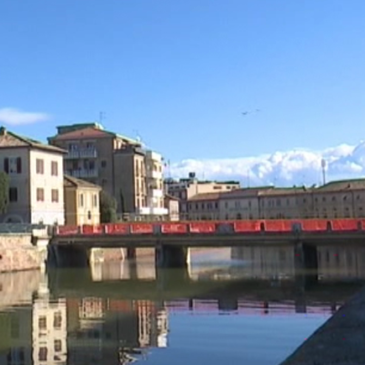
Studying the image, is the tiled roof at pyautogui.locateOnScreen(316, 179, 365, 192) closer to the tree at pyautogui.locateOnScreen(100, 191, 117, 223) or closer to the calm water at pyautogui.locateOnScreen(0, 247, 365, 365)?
the tree at pyautogui.locateOnScreen(100, 191, 117, 223)

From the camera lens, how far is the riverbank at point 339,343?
1158 cm

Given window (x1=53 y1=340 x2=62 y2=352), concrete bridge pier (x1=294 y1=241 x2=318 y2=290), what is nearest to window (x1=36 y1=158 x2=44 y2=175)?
concrete bridge pier (x1=294 y1=241 x2=318 y2=290)

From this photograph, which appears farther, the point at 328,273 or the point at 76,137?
the point at 76,137

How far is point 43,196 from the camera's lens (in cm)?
7912

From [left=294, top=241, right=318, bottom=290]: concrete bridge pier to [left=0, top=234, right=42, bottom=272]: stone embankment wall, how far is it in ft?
80.1

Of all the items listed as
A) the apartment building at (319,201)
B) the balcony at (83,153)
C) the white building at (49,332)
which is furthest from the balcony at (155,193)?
the white building at (49,332)

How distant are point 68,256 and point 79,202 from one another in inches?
737

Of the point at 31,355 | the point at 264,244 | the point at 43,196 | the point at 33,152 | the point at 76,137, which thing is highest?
the point at 76,137

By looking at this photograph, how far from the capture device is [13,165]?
77.6 meters

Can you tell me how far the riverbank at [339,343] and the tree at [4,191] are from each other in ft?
209

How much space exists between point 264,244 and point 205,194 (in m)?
124

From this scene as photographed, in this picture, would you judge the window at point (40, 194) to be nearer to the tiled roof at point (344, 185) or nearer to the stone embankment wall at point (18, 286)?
the stone embankment wall at point (18, 286)

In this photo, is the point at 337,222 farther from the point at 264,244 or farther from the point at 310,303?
the point at 310,303

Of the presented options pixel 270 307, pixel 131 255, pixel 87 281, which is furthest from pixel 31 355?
pixel 131 255
